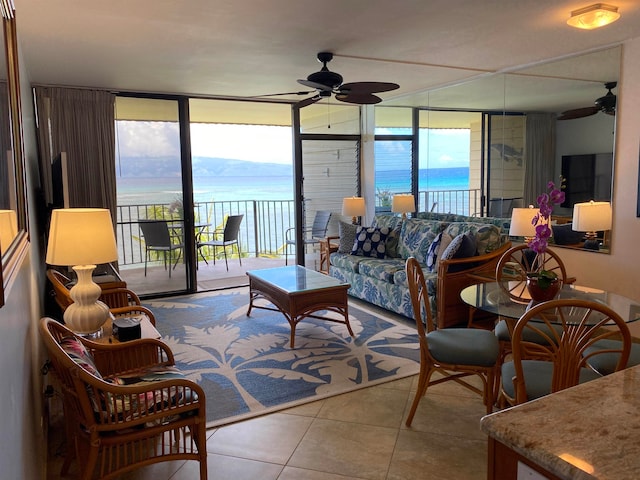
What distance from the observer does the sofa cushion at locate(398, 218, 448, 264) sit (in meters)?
5.18

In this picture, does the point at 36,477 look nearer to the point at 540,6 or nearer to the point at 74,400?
the point at 74,400

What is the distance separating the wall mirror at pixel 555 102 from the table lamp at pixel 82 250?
375 centimetres

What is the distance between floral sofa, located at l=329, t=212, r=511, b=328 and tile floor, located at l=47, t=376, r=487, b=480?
4.17 ft

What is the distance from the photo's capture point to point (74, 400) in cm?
202

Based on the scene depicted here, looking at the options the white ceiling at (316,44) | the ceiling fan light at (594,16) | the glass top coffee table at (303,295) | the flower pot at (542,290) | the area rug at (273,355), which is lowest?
the area rug at (273,355)

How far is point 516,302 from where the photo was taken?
2773 millimetres

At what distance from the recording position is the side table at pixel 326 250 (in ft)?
20.0

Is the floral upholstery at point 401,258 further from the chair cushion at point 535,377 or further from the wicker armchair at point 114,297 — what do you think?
the wicker armchair at point 114,297

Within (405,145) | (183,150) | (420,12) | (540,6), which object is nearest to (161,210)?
(183,150)

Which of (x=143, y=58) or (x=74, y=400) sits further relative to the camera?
(x=143, y=58)

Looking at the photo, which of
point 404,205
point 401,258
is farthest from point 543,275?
point 404,205

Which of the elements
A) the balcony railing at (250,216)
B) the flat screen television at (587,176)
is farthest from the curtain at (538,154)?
the balcony railing at (250,216)

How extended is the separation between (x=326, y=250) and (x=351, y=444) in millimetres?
3729

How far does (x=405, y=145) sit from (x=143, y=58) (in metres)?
3.65
